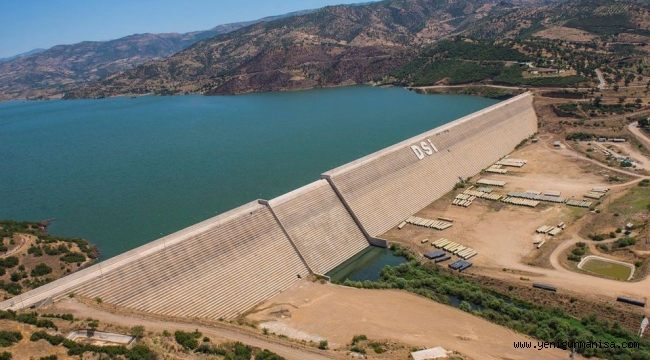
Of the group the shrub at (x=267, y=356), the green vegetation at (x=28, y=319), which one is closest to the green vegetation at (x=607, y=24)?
the shrub at (x=267, y=356)

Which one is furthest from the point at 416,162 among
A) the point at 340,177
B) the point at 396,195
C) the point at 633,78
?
the point at 633,78

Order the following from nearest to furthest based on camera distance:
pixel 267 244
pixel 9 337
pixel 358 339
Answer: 1. pixel 9 337
2. pixel 358 339
3. pixel 267 244

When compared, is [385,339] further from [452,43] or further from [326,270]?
[452,43]

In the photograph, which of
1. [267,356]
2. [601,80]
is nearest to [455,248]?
[267,356]

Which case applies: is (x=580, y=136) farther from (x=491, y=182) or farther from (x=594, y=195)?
(x=594, y=195)

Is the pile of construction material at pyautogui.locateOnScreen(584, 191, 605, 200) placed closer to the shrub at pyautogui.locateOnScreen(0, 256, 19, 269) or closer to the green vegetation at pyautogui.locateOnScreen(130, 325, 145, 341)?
the green vegetation at pyautogui.locateOnScreen(130, 325, 145, 341)

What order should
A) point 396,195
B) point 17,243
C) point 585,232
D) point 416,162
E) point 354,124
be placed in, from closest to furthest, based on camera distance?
point 17,243 < point 585,232 < point 396,195 < point 416,162 < point 354,124
